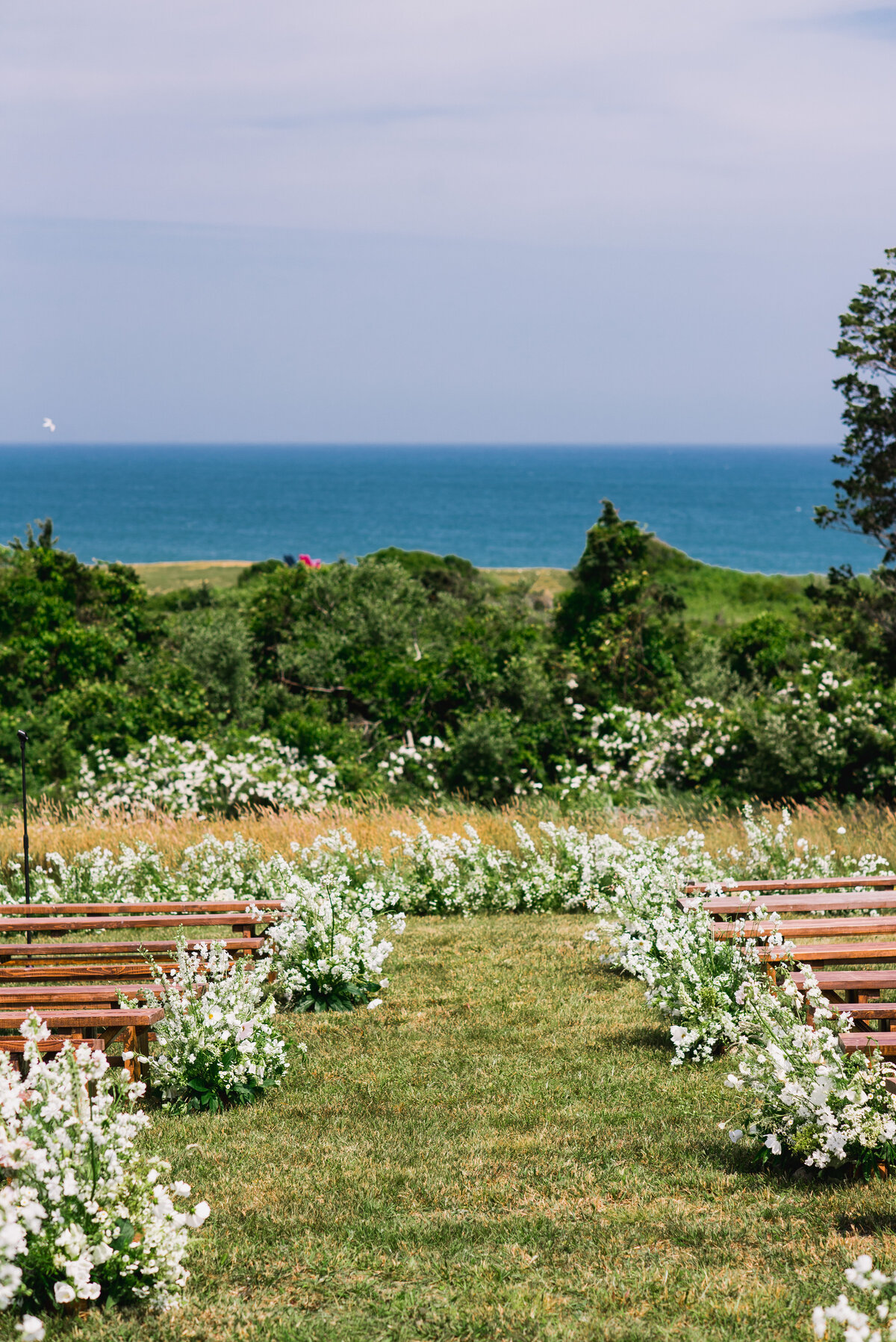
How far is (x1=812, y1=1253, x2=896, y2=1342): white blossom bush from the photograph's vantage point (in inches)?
90.8

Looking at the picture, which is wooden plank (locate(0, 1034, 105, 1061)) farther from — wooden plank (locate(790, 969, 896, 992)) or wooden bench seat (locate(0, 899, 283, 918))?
wooden plank (locate(790, 969, 896, 992))

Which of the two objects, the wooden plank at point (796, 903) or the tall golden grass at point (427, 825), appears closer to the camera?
the wooden plank at point (796, 903)

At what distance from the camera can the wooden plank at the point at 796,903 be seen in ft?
20.1

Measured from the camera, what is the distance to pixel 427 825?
35.4 feet

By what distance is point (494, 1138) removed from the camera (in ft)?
14.3

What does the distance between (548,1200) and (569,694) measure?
1376 centimetres

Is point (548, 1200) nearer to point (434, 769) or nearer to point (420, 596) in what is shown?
point (434, 769)

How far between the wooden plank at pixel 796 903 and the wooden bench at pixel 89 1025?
2.72 m

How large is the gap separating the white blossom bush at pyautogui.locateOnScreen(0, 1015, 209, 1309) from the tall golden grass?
6.52 meters

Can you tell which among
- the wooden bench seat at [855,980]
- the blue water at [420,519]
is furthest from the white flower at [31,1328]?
the blue water at [420,519]

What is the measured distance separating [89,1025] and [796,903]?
12.2 ft

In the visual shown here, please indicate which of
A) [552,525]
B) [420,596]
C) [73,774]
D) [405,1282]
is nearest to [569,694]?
[420,596]

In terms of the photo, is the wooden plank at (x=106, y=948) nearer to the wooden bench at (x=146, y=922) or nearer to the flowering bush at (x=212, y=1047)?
the wooden bench at (x=146, y=922)

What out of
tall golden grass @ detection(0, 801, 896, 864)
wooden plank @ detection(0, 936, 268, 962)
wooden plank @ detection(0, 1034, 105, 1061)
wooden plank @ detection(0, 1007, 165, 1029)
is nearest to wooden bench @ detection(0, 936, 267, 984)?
wooden plank @ detection(0, 936, 268, 962)
